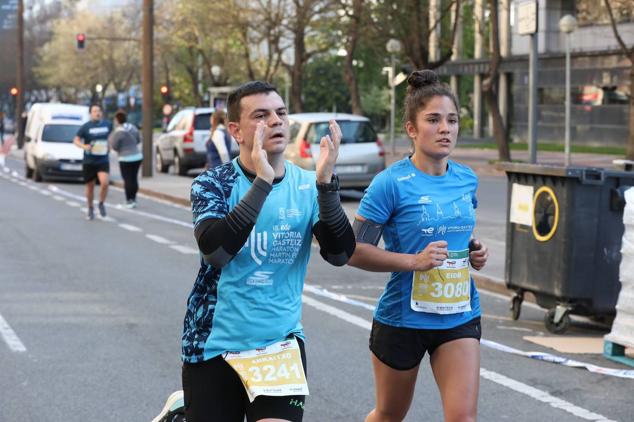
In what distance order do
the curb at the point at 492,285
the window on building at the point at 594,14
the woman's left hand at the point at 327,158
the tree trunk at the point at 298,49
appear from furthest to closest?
the tree trunk at the point at 298,49, the window on building at the point at 594,14, the curb at the point at 492,285, the woman's left hand at the point at 327,158

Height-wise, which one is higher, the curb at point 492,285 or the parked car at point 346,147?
the parked car at point 346,147

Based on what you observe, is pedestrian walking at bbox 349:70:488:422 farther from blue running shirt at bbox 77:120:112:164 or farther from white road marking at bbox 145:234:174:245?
blue running shirt at bbox 77:120:112:164

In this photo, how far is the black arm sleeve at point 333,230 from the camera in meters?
4.09

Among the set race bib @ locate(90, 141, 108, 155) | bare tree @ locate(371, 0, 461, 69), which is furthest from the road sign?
bare tree @ locate(371, 0, 461, 69)

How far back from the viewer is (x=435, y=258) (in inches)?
186

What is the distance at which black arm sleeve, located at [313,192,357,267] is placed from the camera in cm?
409

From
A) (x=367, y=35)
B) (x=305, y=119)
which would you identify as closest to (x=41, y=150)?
(x=305, y=119)

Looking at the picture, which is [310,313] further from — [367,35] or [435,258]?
[367,35]

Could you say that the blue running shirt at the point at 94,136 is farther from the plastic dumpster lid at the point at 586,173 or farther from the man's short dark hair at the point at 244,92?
the man's short dark hair at the point at 244,92

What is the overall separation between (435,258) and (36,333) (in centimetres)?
548

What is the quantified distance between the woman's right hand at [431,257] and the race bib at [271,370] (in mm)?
799

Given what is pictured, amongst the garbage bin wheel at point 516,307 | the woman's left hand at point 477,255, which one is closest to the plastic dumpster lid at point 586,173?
the garbage bin wheel at point 516,307

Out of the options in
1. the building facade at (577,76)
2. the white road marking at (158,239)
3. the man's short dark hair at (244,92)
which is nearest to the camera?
the man's short dark hair at (244,92)

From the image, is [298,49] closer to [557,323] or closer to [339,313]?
[339,313]
